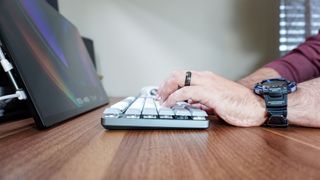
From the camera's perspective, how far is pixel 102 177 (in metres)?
0.26

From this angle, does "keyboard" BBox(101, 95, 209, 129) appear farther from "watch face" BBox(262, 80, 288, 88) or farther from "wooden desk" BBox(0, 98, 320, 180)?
"watch face" BBox(262, 80, 288, 88)

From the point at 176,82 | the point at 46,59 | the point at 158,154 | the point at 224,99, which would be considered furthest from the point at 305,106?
the point at 46,59

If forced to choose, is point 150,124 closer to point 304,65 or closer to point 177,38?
point 304,65

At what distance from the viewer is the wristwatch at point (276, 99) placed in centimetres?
59

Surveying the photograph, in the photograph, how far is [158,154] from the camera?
349mm

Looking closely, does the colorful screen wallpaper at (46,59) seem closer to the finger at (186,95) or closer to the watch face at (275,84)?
the finger at (186,95)

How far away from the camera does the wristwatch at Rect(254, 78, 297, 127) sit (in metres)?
0.59

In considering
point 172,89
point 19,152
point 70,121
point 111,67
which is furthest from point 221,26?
point 19,152

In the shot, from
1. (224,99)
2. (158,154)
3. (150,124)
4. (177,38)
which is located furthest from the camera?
(177,38)

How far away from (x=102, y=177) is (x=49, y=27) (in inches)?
22.6

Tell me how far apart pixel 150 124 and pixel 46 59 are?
25 centimetres

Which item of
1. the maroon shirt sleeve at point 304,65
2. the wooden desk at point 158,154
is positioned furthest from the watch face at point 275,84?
the maroon shirt sleeve at point 304,65

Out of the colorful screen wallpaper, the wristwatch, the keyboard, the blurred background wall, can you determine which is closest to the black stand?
the colorful screen wallpaper

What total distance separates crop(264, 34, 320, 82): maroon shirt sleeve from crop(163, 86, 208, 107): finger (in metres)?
0.58
